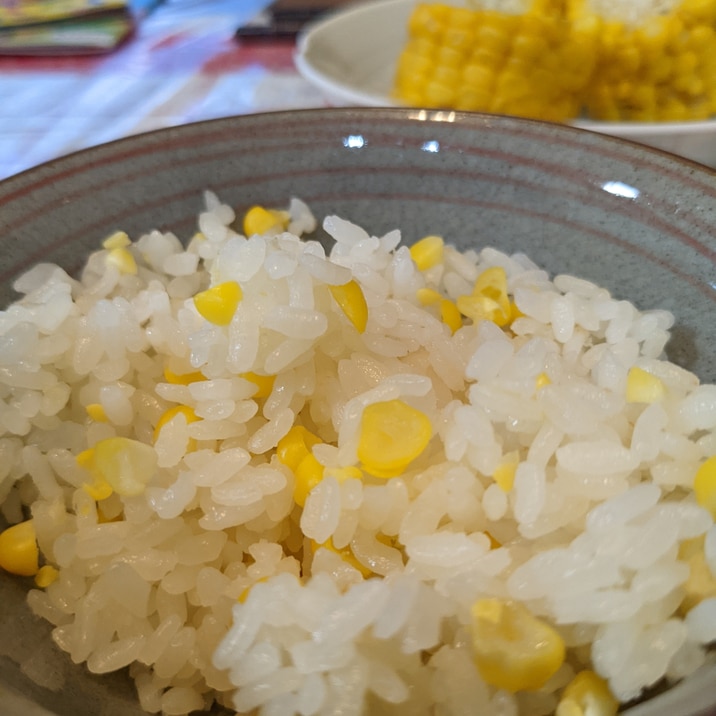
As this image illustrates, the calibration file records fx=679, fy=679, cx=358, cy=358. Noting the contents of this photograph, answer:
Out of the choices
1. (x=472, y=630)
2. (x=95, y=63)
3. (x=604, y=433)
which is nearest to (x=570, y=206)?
(x=604, y=433)

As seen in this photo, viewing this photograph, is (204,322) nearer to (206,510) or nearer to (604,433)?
(206,510)

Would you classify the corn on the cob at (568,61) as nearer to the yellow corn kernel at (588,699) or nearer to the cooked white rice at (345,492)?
the cooked white rice at (345,492)

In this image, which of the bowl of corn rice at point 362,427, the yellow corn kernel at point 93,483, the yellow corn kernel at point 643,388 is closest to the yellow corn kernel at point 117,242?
the bowl of corn rice at point 362,427

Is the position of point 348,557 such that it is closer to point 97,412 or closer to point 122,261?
point 97,412

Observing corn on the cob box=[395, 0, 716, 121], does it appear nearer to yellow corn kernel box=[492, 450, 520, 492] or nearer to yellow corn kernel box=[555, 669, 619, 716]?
yellow corn kernel box=[492, 450, 520, 492]

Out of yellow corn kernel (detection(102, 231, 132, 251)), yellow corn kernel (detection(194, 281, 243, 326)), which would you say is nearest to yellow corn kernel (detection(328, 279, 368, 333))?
yellow corn kernel (detection(194, 281, 243, 326))

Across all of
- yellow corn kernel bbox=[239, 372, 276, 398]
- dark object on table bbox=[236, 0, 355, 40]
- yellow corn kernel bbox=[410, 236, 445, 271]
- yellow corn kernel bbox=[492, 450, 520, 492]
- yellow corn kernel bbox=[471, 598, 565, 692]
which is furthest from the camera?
dark object on table bbox=[236, 0, 355, 40]
